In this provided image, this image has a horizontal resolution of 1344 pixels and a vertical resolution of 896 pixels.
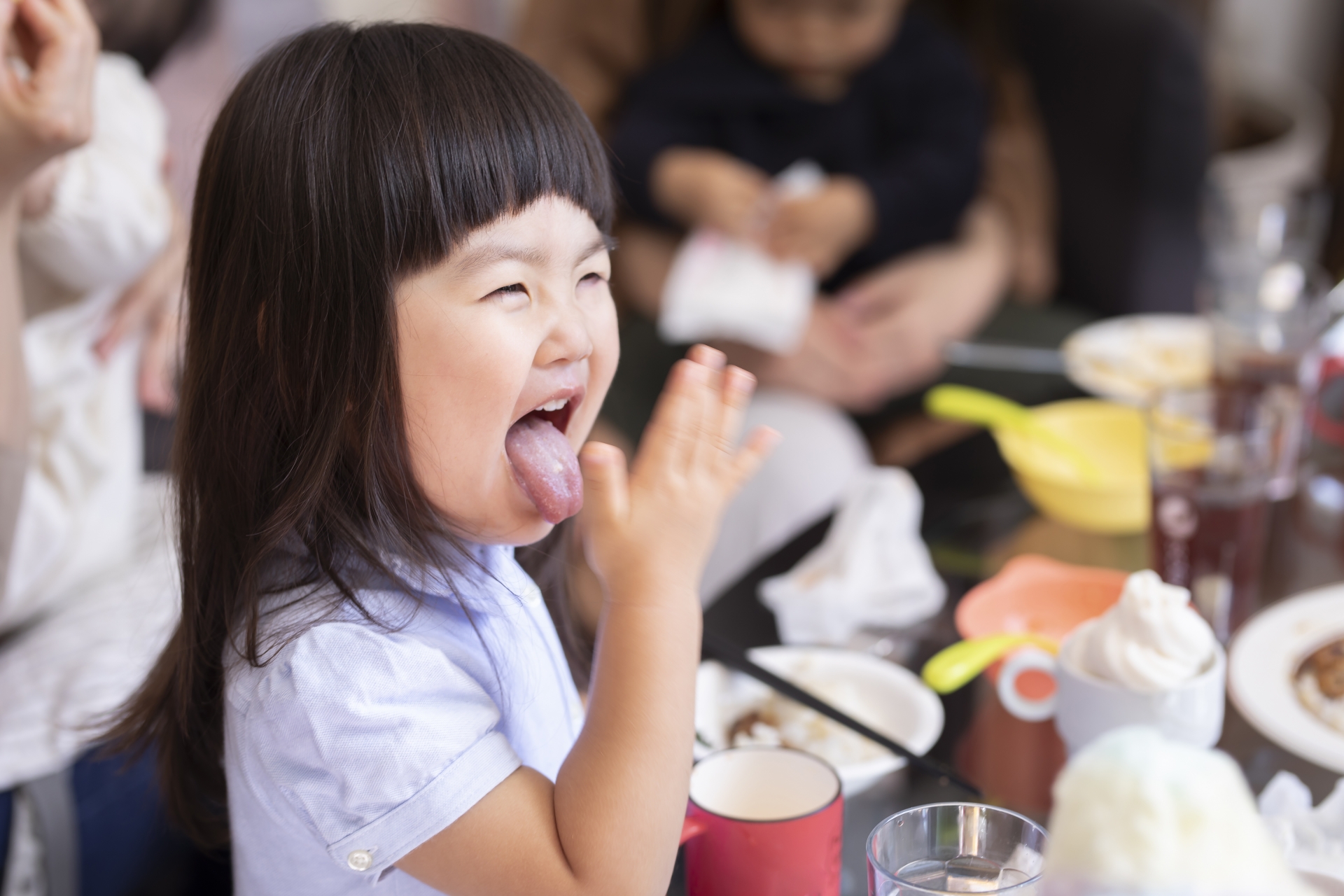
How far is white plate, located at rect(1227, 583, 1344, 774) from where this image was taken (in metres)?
0.79

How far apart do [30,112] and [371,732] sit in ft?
2.08

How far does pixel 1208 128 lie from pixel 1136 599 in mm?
1591

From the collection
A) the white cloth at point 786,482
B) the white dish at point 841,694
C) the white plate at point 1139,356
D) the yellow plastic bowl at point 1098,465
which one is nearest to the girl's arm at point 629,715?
the white dish at point 841,694

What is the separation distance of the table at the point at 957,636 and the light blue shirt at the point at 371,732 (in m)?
0.17

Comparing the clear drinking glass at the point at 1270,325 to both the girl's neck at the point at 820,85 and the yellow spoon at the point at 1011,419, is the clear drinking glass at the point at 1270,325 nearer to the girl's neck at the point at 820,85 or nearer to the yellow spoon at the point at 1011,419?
the yellow spoon at the point at 1011,419

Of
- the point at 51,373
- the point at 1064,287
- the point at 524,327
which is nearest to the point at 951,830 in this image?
the point at 524,327

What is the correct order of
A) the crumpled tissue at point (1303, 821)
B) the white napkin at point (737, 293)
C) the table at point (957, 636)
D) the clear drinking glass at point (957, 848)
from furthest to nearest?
the white napkin at point (737, 293) < the table at point (957, 636) < the crumpled tissue at point (1303, 821) < the clear drinking glass at point (957, 848)

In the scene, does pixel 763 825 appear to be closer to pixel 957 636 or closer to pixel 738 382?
pixel 738 382

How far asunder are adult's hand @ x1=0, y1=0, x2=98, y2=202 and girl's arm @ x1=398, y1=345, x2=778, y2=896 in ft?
2.01

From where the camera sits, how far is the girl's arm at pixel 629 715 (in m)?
0.59

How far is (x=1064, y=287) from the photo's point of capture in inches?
87.9

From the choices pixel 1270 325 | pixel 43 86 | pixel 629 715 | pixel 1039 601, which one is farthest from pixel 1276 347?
pixel 43 86

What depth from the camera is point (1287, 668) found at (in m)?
0.88

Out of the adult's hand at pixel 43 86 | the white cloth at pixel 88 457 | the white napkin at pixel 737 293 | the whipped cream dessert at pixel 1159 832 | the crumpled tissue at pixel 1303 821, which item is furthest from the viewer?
the white napkin at pixel 737 293
